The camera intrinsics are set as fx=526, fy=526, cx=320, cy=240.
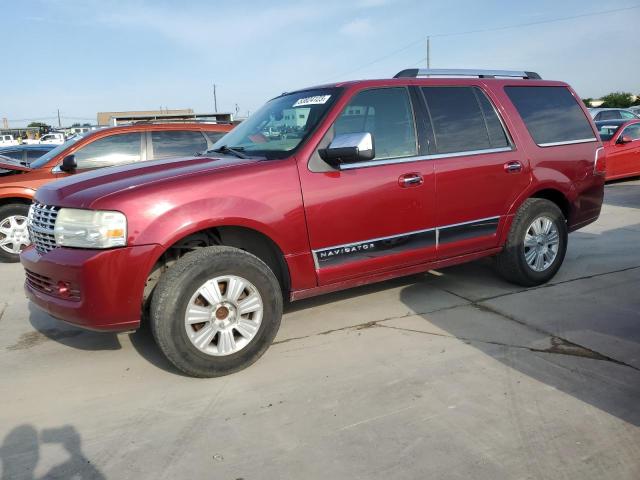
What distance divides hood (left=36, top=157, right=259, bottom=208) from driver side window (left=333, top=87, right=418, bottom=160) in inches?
32.0

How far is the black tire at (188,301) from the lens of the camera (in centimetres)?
309

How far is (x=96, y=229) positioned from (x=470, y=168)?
285 cm

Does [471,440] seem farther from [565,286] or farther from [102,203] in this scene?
[565,286]

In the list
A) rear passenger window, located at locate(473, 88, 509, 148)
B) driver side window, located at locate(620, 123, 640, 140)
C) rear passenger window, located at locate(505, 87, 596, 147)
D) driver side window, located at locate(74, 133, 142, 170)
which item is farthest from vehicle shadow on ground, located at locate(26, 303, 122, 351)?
driver side window, located at locate(620, 123, 640, 140)

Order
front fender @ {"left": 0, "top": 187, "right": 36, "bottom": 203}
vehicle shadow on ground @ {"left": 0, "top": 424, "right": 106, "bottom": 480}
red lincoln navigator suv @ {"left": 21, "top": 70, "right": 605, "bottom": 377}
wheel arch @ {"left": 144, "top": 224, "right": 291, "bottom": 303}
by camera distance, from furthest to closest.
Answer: front fender @ {"left": 0, "top": 187, "right": 36, "bottom": 203}
wheel arch @ {"left": 144, "top": 224, "right": 291, "bottom": 303}
red lincoln navigator suv @ {"left": 21, "top": 70, "right": 605, "bottom": 377}
vehicle shadow on ground @ {"left": 0, "top": 424, "right": 106, "bottom": 480}

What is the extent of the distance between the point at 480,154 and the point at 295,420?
272 centimetres

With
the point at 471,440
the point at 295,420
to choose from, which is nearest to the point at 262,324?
the point at 295,420

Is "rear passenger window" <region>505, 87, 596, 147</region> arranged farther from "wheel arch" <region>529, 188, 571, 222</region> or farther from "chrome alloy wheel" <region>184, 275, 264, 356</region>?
"chrome alloy wheel" <region>184, 275, 264, 356</region>

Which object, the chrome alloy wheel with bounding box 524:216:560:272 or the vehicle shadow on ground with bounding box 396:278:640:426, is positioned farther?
the chrome alloy wheel with bounding box 524:216:560:272

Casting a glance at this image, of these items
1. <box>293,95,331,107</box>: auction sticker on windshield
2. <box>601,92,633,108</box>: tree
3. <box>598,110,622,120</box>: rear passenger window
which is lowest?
<box>293,95,331,107</box>: auction sticker on windshield

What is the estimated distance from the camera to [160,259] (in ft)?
11.1

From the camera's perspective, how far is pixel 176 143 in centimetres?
718

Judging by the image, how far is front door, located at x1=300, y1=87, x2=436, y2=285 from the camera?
361cm

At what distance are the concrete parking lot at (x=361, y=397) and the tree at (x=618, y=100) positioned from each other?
52.8 meters
